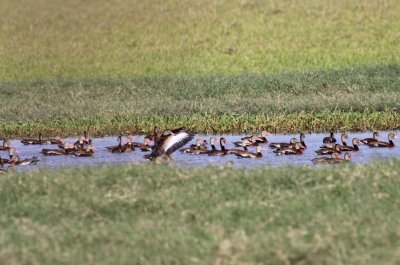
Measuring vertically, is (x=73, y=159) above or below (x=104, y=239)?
below

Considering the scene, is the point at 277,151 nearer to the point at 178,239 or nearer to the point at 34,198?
the point at 34,198

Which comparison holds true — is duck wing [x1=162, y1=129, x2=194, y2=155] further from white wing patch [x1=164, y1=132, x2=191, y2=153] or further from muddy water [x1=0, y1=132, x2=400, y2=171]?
muddy water [x1=0, y1=132, x2=400, y2=171]

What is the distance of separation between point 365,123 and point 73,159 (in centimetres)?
688

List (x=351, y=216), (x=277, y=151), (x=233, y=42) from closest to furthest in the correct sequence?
(x=351, y=216) → (x=277, y=151) → (x=233, y=42)

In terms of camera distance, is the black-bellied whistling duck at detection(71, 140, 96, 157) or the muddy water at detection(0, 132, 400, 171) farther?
the black-bellied whistling duck at detection(71, 140, 96, 157)

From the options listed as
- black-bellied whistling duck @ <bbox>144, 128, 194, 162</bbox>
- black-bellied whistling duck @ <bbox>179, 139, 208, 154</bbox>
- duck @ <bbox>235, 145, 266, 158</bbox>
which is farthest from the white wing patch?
black-bellied whistling duck @ <bbox>179, 139, 208, 154</bbox>

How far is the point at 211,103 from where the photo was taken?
1115 inches

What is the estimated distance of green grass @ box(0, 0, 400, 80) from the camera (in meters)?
41.6

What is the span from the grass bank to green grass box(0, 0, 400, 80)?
6.52m

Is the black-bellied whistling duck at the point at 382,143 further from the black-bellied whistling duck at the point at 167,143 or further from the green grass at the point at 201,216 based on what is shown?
the green grass at the point at 201,216

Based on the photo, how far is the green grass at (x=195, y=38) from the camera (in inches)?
1636

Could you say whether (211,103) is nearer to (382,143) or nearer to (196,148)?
(196,148)

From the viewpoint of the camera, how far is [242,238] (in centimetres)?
948

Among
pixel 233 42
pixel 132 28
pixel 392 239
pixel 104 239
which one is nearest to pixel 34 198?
pixel 104 239
